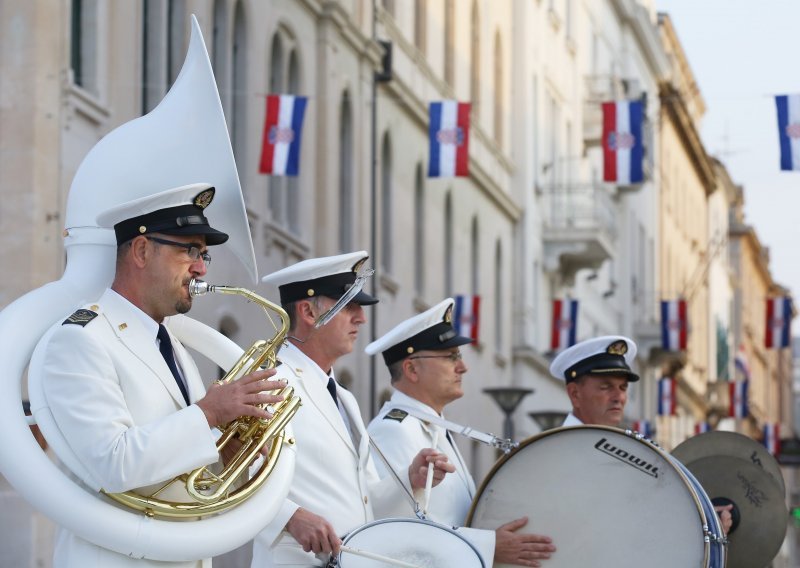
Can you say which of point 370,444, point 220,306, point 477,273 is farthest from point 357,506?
point 477,273

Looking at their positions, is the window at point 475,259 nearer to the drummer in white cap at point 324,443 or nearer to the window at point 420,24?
the window at point 420,24

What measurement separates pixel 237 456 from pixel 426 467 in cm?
177

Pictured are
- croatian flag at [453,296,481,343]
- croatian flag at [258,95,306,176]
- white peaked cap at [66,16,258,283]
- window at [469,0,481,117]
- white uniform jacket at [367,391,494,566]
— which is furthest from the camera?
window at [469,0,481,117]

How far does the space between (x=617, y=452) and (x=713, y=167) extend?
7191 cm

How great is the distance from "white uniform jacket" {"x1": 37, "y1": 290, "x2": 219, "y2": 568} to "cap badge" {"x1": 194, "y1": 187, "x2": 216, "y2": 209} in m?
0.45

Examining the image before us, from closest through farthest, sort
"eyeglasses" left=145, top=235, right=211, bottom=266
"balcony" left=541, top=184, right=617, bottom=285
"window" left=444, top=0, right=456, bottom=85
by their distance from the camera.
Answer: "eyeglasses" left=145, top=235, right=211, bottom=266 < "window" left=444, top=0, right=456, bottom=85 < "balcony" left=541, top=184, right=617, bottom=285

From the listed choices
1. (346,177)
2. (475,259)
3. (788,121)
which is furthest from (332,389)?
(475,259)

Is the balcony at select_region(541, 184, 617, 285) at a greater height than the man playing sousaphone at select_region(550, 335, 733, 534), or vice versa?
the balcony at select_region(541, 184, 617, 285)

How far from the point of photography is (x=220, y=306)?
2094 cm

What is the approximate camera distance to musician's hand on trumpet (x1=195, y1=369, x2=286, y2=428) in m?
5.69

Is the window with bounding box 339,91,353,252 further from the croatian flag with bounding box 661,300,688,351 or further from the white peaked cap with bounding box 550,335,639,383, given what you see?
the croatian flag with bounding box 661,300,688,351

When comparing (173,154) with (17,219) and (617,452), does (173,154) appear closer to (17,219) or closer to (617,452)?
(617,452)

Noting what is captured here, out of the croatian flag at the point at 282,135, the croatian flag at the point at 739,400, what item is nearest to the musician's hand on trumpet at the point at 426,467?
the croatian flag at the point at 282,135

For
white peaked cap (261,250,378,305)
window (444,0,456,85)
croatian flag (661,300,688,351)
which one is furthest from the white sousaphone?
croatian flag (661,300,688,351)
